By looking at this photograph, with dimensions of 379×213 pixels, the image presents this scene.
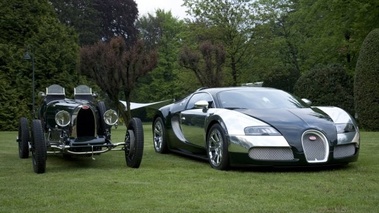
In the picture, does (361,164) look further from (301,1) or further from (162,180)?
(301,1)

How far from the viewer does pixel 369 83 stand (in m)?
18.1

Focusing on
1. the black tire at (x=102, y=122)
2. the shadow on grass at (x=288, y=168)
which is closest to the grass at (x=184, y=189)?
the shadow on grass at (x=288, y=168)

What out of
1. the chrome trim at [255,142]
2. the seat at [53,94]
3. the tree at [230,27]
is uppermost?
the tree at [230,27]

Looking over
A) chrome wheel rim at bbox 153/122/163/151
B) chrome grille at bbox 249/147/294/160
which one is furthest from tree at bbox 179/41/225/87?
chrome grille at bbox 249/147/294/160

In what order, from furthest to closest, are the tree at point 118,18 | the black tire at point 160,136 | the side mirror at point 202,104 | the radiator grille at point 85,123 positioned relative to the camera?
the tree at point 118,18, the black tire at point 160,136, the radiator grille at point 85,123, the side mirror at point 202,104

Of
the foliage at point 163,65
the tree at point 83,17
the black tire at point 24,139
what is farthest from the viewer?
the foliage at point 163,65

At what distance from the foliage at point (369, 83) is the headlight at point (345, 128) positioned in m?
11.8

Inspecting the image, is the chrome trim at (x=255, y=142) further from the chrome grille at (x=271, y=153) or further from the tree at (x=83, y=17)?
the tree at (x=83, y=17)

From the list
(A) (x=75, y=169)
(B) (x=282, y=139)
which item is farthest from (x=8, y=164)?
(B) (x=282, y=139)

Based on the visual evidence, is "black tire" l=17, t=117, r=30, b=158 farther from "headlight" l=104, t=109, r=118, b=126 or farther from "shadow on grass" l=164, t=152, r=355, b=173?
"shadow on grass" l=164, t=152, r=355, b=173

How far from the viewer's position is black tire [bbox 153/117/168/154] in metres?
9.15

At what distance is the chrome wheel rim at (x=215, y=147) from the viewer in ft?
22.7

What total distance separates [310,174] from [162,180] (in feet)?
6.14

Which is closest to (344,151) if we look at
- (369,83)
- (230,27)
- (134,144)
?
(134,144)
